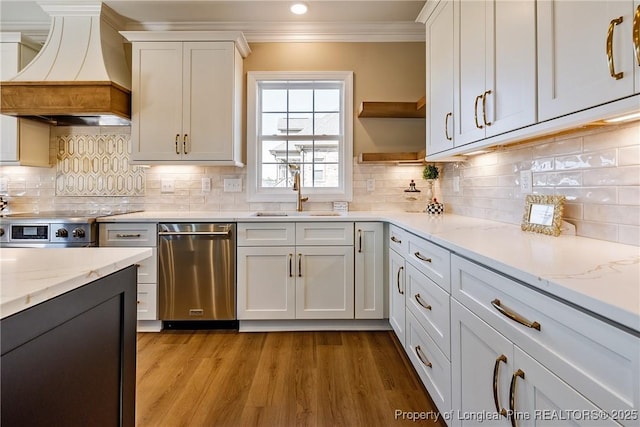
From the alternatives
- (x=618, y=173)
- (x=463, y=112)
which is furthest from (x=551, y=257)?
(x=463, y=112)

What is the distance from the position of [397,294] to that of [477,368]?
110 centimetres

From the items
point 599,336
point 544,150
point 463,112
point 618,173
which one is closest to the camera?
point 599,336

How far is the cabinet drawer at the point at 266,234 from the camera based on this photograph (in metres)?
2.52

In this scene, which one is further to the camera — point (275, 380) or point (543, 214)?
point (275, 380)

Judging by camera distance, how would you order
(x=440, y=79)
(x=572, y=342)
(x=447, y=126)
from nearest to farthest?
(x=572, y=342), (x=447, y=126), (x=440, y=79)

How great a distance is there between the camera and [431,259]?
1.55m

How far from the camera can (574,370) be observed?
0.70m

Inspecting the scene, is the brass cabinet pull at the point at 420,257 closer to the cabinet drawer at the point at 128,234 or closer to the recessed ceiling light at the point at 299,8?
the cabinet drawer at the point at 128,234

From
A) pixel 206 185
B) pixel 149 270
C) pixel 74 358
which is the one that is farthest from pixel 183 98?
pixel 74 358

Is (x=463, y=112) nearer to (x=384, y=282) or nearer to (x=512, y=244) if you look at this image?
(x=512, y=244)

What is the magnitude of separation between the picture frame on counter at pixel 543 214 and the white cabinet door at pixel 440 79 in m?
0.61

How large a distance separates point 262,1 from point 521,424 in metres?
3.04

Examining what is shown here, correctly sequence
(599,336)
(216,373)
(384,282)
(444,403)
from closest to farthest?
(599,336), (444,403), (216,373), (384,282)

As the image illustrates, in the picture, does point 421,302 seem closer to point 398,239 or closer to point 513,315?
point 398,239
